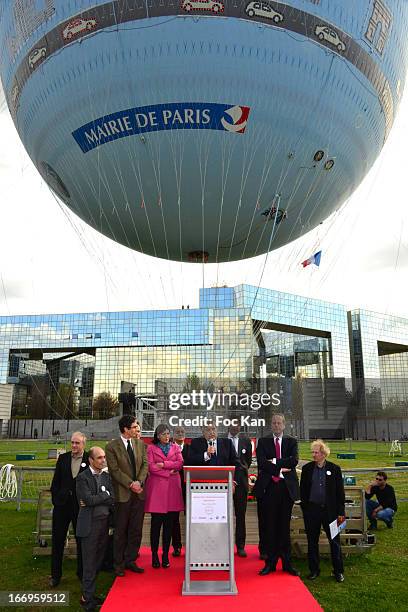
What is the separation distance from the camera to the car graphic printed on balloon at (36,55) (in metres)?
12.3

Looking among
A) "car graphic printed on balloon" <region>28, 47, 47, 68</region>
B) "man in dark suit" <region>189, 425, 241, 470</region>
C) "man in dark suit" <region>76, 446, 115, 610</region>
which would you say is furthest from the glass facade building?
"man in dark suit" <region>76, 446, 115, 610</region>

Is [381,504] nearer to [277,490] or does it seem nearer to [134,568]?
[277,490]

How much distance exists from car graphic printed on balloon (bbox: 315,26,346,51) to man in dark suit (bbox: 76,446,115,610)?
10.6 m

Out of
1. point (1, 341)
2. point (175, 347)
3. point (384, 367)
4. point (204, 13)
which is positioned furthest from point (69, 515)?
point (384, 367)

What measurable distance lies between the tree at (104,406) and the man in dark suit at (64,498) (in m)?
86.3

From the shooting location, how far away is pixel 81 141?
1338 centimetres

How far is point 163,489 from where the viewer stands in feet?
22.9

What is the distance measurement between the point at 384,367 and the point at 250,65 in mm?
112724

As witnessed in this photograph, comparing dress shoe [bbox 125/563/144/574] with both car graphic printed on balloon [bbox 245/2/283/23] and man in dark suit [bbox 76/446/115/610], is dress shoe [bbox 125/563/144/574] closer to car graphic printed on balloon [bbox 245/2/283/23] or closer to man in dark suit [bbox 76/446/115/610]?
man in dark suit [bbox 76/446/115/610]

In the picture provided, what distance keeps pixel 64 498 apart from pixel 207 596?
7.09 feet

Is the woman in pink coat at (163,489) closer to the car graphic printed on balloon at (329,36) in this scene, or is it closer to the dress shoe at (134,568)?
the dress shoe at (134,568)

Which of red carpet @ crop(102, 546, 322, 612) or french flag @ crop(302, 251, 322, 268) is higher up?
french flag @ crop(302, 251, 322, 268)

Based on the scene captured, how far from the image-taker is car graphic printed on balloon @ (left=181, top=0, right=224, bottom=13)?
1106 cm

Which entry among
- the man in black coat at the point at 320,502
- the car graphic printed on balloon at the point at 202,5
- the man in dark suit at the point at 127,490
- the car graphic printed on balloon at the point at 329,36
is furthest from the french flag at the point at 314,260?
the man in dark suit at the point at 127,490
